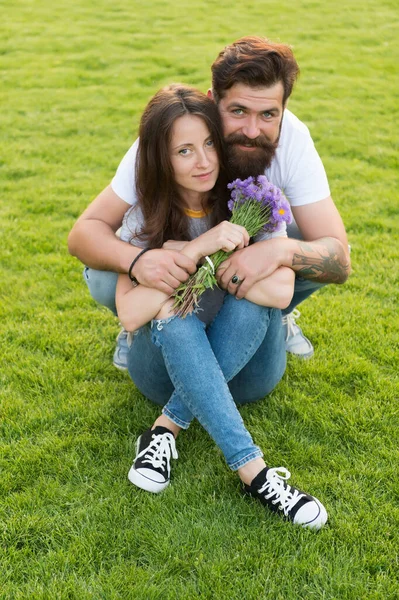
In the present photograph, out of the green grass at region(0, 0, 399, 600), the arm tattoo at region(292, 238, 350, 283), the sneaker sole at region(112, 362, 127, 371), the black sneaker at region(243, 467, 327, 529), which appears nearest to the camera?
the green grass at region(0, 0, 399, 600)

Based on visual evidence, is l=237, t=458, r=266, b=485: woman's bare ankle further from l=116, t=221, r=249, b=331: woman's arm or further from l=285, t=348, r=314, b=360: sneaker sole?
l=285, t=348, r=314, b=360: sneaker sole

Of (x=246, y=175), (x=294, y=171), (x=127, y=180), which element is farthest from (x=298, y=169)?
(x=127, y=180)

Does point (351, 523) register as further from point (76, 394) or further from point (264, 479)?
point (76, 394)

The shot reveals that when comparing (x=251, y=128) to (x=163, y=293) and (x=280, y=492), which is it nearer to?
(x=163, y=293)

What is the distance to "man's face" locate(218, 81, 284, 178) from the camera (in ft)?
9.82

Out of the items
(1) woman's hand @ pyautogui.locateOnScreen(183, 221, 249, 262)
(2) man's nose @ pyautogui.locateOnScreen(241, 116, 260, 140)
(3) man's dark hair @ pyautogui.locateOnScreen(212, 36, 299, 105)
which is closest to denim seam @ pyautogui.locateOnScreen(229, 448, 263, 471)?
(1) woman's hand @ pyautogui.locateOnScreen(183, 221, 249, 262)

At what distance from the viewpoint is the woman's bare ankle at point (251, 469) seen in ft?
8.63

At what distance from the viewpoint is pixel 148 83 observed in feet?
27.6

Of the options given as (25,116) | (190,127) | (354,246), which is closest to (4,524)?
(190,127)

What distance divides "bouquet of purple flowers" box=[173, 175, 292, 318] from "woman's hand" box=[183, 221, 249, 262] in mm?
43

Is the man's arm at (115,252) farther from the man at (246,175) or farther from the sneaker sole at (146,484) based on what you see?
the sneaker sole at (146,484)

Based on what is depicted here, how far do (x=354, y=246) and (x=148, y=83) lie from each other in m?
4.79

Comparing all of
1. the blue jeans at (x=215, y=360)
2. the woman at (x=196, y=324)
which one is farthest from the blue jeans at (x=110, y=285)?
the blue jeans at (x=215, y=360)

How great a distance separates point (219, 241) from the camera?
2721 millimetres
